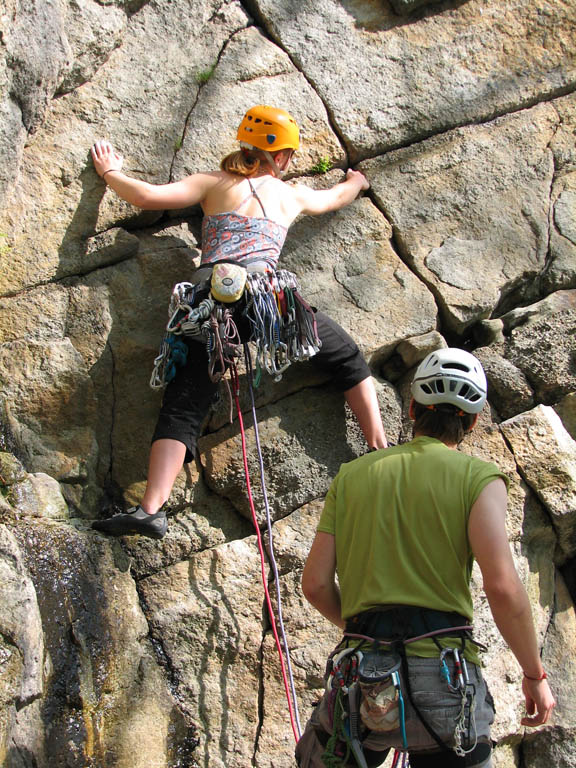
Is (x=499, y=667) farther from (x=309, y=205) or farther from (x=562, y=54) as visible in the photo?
(x=562, y=54)

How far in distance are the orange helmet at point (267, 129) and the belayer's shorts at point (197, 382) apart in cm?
82

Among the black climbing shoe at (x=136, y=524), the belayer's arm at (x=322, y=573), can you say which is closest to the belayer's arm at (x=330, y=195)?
the black climbing shoe at (x=136, y=524)

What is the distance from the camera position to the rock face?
11.6ft

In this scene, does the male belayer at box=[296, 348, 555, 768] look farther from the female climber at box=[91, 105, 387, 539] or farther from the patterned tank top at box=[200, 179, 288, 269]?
the patterned tank top at box=[200, 179, 288, 269]

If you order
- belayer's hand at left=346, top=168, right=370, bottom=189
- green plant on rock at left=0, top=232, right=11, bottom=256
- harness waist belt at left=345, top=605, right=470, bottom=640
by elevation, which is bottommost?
harness waist belt at left=345, top=605, right=470, bottom=640

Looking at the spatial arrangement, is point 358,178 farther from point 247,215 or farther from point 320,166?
point 247,215

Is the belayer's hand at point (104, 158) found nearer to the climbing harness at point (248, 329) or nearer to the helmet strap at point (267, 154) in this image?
the helmet strap at point (267, 154)

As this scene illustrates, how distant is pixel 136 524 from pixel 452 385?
58.8 inches

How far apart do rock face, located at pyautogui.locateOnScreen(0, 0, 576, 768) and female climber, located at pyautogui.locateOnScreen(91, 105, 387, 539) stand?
0.66ft

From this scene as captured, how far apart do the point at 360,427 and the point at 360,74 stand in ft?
6.59

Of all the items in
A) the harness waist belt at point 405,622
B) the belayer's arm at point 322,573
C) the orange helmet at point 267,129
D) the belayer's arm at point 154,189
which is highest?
the orange helmet at point 267,129

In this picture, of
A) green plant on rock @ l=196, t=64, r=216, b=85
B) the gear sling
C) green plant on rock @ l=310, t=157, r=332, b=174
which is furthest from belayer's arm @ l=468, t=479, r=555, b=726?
green plant on rock @ l=196, t=64, r=216, b=85

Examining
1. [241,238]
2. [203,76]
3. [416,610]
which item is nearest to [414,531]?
[416,610]

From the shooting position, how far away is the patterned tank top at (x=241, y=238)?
3.92 metres
